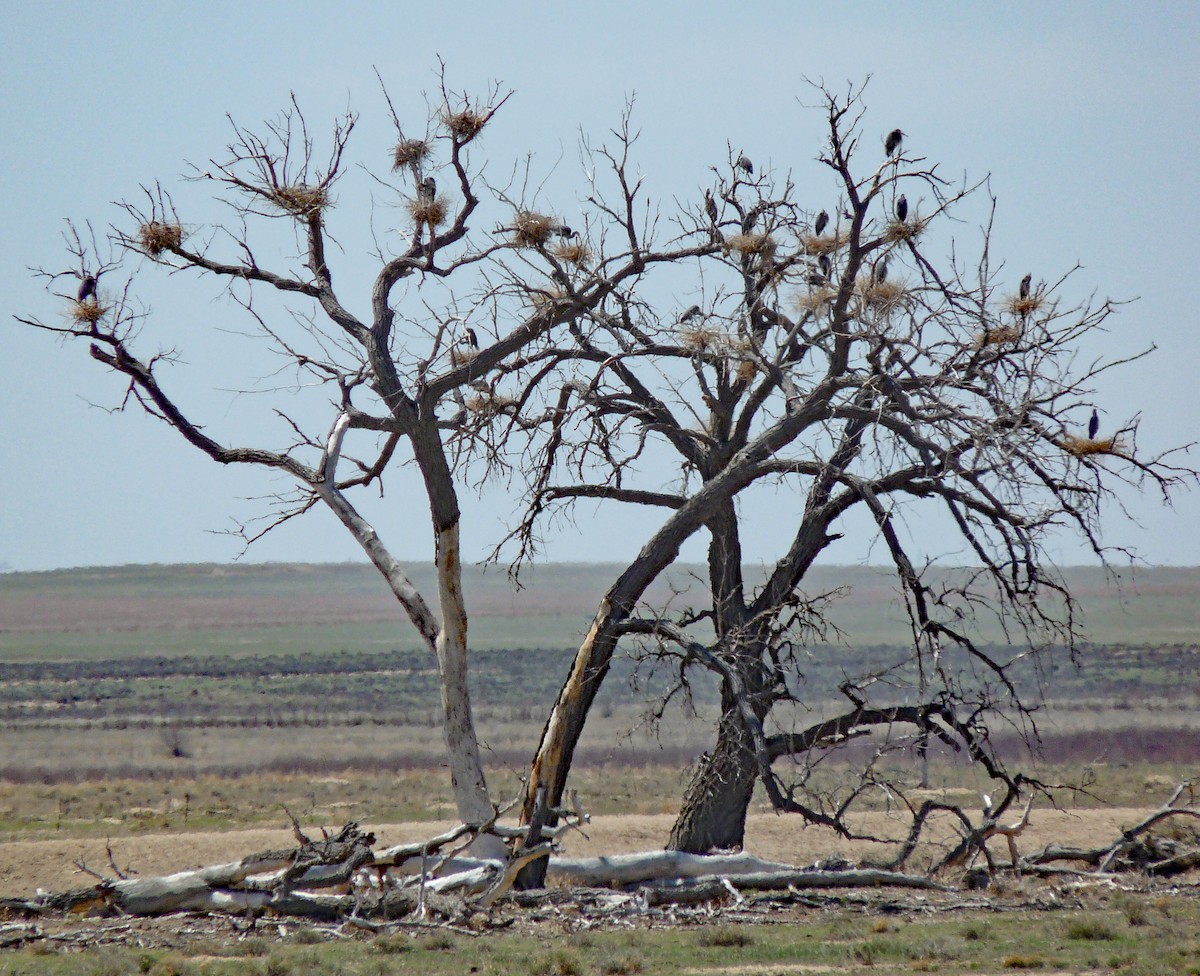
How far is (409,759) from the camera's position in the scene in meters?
32.8

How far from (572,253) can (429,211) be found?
1440 mm

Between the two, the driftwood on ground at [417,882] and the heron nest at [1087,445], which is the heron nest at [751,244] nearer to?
the heron nest at [1087,445]

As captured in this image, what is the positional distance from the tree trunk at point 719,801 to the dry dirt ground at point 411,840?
3251 mm

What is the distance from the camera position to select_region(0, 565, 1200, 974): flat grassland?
34.1 ft

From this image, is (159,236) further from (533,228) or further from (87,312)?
(533,228)

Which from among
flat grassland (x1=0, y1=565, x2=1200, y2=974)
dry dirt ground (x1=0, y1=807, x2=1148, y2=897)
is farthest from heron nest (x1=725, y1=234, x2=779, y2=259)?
dry dirt ground (x1=0, y1=807, x2=1148, y2=897)

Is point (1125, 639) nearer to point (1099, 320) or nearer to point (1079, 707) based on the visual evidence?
point (1079, 707)

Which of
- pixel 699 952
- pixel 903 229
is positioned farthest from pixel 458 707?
pixel 903 229

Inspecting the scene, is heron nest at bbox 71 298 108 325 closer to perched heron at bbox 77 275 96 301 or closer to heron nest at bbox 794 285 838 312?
perched heron at bbox 77 275 96 301

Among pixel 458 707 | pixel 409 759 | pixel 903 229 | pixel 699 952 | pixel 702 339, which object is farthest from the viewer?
pixel 409 759

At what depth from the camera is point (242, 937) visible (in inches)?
433

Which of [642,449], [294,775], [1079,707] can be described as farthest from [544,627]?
[642,449]

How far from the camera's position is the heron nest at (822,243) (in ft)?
43.9

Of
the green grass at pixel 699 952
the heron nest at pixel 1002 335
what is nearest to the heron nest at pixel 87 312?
the green grass at pixel 699 952
